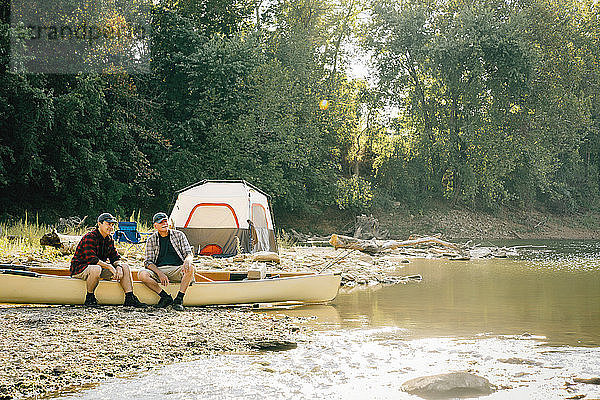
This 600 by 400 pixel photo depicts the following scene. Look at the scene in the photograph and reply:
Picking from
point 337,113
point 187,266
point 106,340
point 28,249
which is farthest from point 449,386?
point 337,113

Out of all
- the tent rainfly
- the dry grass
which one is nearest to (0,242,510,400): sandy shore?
the dry grass

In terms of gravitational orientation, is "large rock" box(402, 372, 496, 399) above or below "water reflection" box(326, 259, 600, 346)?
below

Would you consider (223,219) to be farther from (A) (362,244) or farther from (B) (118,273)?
(B) (118,273)

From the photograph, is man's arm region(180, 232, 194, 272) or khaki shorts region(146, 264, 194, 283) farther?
khaki shorts region(146, 264, 194, 283)

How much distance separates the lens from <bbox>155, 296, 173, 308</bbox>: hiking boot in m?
8.61

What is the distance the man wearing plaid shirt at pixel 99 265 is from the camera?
27.6ft

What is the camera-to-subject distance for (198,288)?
873 centimetres

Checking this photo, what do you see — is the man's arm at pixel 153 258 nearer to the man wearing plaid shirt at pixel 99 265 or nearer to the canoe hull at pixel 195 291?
the canoe hull at pixel 195 291

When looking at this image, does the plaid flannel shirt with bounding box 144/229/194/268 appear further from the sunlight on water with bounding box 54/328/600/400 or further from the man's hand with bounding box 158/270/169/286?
the sunlight on water with bounding box 54/328/600/400

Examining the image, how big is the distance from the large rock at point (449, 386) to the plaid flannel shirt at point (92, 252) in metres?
4.86

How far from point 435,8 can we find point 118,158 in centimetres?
1784

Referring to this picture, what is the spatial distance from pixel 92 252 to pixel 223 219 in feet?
22.9

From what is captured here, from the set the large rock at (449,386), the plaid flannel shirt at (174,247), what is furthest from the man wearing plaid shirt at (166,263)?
the large rock at (449,386)

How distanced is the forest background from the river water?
14.8 meters
